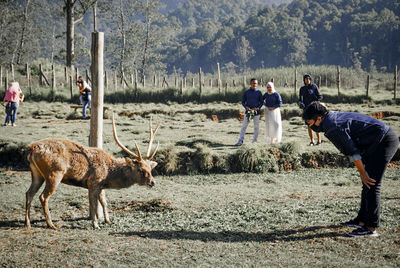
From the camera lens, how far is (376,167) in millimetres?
5590

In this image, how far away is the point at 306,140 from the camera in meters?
13.6

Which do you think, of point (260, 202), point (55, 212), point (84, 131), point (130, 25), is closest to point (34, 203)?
point (55, 212)

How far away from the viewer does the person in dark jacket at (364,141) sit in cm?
541

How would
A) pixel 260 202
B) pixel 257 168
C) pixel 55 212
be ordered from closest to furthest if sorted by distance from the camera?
1. pixel 55 212
2. pixel 260 202
3. pixel 257 168

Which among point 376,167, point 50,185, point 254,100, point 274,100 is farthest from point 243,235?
point 254,100

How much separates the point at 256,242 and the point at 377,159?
6.68 ft

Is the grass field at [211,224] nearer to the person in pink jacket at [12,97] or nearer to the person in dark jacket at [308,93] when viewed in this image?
the person in dark jacket at [308,93]

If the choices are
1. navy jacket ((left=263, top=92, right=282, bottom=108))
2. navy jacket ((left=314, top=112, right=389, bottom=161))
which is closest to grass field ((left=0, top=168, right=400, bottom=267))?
navy jacket ((left=314, top=112, right=389, bottom=161))

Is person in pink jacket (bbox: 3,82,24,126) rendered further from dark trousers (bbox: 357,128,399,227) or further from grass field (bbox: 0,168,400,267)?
dark trousers (bbox: 357,128,399,227)

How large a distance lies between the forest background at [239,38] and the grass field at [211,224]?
39769 mm

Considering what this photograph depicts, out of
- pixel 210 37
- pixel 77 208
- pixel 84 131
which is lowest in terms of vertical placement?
pixel 77 208

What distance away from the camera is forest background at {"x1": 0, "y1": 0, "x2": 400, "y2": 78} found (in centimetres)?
5225

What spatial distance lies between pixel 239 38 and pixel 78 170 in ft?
315

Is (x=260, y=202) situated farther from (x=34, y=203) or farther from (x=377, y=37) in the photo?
(x=377, y=37)
